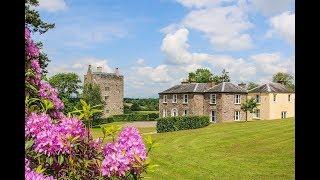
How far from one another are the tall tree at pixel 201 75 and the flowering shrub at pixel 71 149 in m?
69.7

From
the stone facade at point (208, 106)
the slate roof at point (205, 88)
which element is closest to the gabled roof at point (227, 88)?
the slate roof at point (205, 88)

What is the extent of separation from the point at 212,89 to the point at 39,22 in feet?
97.7

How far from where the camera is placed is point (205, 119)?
40781 mm

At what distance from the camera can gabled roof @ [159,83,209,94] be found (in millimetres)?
50938

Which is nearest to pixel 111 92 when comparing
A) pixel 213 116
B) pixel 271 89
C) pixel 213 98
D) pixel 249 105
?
pixel 213 98

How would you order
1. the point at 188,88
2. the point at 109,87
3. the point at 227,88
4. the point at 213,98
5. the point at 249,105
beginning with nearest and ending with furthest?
the point at 249,105, the point at 227,88, the point at 213,98, the point at 188,88, the point at 109,87

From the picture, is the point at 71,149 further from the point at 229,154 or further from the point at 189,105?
the point at 189,105

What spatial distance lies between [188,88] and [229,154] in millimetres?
29244

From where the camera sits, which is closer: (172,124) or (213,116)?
(172,124)

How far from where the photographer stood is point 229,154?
2280 centimetres

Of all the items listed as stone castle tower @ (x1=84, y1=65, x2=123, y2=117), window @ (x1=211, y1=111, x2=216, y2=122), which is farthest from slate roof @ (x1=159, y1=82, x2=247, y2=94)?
stone castle tower @ (x1=84, y1=65, x2=123, y2=117)
